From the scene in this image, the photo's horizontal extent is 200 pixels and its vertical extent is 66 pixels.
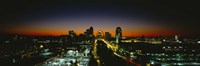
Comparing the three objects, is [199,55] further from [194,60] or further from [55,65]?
[55,65]

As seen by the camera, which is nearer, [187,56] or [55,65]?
[55,65]

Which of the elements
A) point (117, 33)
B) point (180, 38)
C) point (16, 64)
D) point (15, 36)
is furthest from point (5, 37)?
point (180, 38)

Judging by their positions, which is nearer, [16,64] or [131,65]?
[131,65]

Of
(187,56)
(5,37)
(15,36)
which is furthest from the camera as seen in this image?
(15,36)

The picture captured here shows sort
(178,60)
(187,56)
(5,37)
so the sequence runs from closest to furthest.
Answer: (178,60) < (187,56) < (5,37)

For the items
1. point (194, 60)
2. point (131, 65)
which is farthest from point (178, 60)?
point (131, 65)

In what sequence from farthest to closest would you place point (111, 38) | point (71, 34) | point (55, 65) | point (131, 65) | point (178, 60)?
point (111, 38), point (71, 34), point (178, 60), point (55, 65), point (131, 65)

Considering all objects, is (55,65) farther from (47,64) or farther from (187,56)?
(187,56)

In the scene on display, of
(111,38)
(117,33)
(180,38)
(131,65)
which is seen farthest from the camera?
(111,38)

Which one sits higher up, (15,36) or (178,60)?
(15,36)
